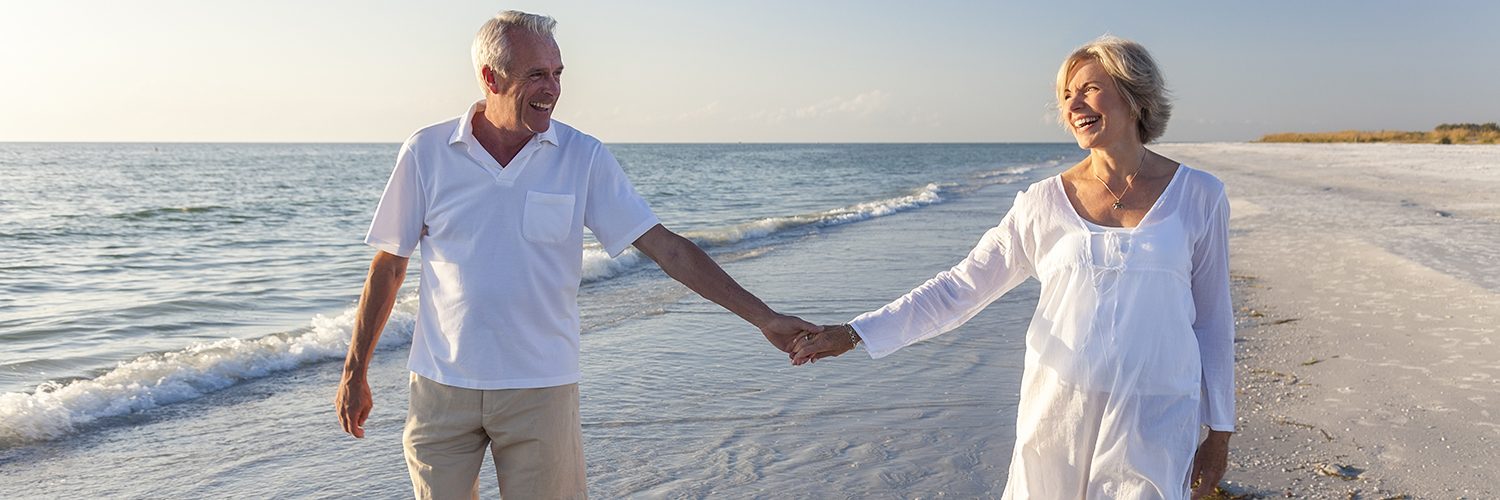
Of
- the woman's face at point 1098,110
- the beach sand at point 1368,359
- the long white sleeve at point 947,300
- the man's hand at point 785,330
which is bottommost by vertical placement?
the beach sand at point 1368,359

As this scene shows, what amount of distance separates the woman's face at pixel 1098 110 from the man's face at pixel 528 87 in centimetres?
142

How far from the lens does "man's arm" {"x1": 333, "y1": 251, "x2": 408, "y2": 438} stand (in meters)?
2.49

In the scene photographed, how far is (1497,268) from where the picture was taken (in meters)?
7.68

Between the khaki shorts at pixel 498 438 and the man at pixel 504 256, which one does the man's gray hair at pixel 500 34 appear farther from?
the khaki shorts at pixel 498 438

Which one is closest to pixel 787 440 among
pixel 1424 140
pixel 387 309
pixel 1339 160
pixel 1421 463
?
pixel 387 309

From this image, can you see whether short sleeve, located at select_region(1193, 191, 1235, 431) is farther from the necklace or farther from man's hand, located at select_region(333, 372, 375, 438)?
man's hand, located at select_region(333, 372, 375, 438)

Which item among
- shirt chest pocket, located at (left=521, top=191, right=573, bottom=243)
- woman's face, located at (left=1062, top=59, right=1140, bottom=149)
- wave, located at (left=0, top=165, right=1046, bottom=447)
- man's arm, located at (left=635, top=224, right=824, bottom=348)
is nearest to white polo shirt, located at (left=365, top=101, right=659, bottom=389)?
shirt chest pocket, located at (left=521, top=191, right=573, bottom=243)

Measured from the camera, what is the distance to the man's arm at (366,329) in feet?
8.17

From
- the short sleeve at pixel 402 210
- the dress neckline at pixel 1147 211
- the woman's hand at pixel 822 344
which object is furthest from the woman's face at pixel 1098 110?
the short sleeve at pixel 402 210

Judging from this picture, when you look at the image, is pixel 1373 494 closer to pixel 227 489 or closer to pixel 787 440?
pixel 787 440

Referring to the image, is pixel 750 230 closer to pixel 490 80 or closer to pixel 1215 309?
pixel 490 80

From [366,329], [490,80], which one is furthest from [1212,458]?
[366,329]

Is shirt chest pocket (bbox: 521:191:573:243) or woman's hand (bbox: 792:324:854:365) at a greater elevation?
shirt chest pocket (bbox: 521:191:573:243)

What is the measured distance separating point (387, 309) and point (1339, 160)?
3522 centimetres
